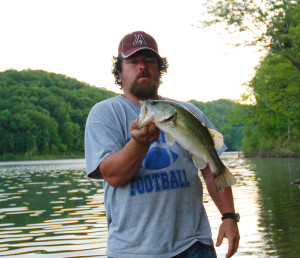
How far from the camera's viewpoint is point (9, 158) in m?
104

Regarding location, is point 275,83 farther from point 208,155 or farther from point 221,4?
point 208,155

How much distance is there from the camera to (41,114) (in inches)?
4441

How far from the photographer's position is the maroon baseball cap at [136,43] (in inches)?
118

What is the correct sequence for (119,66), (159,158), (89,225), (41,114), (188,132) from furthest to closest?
(41,114)
(89,225)
(119,66)
(159,158)
(188,132)

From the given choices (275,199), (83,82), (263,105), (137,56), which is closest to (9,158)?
(83,82)

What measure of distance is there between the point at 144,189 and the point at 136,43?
101cm

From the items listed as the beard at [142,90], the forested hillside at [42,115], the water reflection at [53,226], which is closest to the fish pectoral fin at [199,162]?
the beard at [142,90]

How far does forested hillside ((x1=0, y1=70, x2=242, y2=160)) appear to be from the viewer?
107 meters

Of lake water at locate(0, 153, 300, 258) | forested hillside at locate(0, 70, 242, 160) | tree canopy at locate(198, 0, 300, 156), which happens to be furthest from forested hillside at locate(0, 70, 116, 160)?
lake water at locate(0, 153, 300, 258)

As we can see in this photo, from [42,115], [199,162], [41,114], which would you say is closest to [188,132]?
[199,162]


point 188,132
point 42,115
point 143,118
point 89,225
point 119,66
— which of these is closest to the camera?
point 143,118

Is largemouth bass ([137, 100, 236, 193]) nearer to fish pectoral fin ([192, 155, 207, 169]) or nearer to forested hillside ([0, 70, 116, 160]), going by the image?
fish pectoral fin ([192, 155, 207, 169])

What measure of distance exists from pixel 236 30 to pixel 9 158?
89.9 metres

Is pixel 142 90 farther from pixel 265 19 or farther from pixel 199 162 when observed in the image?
pixel 265 19
